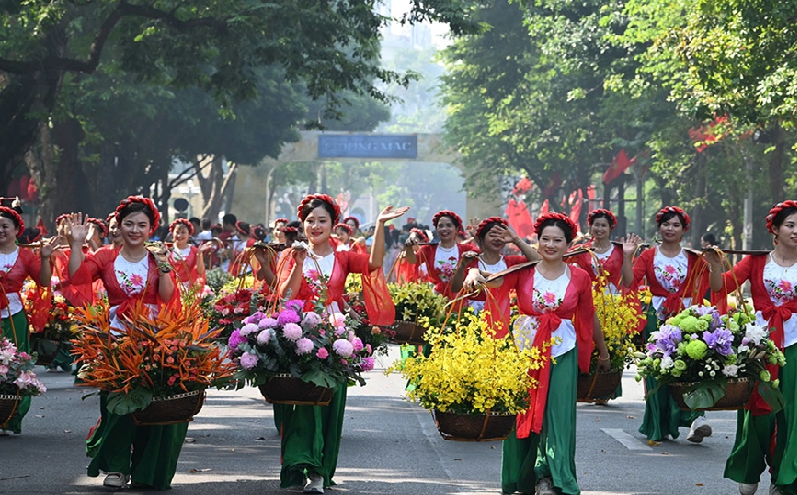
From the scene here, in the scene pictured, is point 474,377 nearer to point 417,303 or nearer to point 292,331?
point 292,331

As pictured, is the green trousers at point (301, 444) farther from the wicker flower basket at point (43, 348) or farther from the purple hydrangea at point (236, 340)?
the wicker flower basket at point (43, 348)

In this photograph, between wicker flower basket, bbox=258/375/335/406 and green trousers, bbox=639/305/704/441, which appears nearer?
wicker flower basket, bbox=258/375/335/406

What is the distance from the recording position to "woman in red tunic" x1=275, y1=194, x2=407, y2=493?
854 cm

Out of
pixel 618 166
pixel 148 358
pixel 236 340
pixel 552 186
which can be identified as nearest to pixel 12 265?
pixel 236 340

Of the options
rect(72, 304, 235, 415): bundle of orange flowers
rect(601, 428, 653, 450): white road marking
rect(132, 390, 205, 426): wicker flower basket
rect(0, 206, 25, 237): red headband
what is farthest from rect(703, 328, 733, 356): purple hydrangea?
rect(0, 206, 25, 237): red headband

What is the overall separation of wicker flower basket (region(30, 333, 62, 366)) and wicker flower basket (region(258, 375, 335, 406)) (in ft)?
14.0

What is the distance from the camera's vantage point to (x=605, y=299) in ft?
31.4

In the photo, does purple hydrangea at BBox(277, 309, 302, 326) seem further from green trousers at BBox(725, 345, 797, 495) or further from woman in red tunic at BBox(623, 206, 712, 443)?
woman in red tunic at BBox(623, 206, 712, 443)

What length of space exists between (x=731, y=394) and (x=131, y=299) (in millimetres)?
3789

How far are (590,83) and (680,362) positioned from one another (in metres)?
36.6

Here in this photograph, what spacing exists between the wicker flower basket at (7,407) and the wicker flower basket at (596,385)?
11.9 feet

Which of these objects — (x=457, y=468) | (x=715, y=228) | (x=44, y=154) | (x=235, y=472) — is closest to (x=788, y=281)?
(x=457, y=468)

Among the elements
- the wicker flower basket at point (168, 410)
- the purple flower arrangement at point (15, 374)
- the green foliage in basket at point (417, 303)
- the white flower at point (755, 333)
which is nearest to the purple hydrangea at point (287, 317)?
→ the wicker flower basket at point (168, 410)

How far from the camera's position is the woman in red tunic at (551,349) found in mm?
8180
